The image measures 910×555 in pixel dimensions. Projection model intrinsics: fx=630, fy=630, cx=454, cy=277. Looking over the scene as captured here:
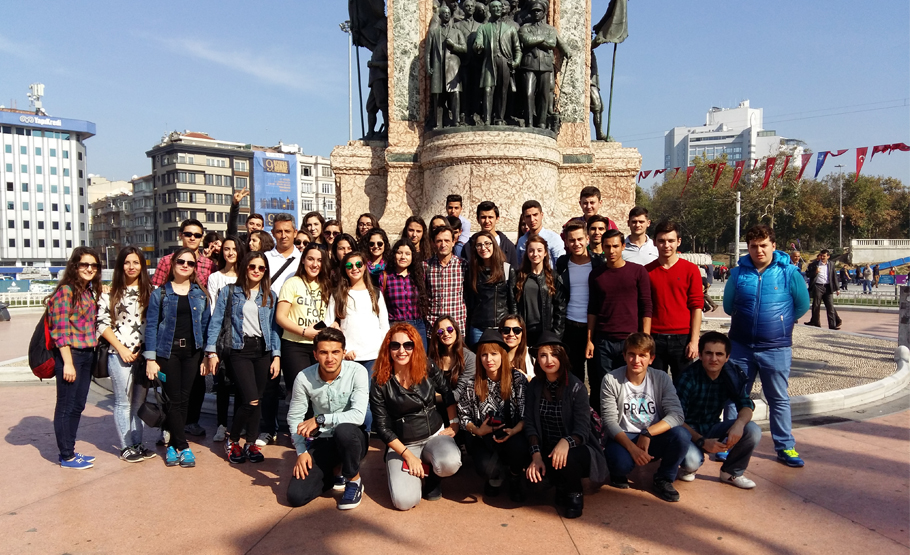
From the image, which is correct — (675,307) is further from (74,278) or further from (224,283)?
(74,278)

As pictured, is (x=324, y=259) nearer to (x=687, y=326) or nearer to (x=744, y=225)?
(x=687, y=326)

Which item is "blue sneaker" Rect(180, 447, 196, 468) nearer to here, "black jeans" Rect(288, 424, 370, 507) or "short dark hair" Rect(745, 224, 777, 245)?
"black jeans" Rect(288, 424, 370, 507)

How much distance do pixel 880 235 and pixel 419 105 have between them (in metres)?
69.2

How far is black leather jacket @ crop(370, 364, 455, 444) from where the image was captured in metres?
4.20

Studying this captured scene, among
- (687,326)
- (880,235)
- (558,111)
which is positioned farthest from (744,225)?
(687,326)

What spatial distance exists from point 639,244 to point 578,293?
0.87m

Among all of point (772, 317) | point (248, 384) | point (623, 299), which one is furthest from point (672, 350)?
point (248, 384)

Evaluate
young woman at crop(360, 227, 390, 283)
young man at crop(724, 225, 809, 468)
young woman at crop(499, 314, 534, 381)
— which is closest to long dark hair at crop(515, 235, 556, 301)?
young woman at crop(499, 314, 534, 381)

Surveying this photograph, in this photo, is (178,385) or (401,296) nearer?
(178,385)

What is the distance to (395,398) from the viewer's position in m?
4.19

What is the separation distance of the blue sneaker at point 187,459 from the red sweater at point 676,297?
3656mm

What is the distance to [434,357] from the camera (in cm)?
461

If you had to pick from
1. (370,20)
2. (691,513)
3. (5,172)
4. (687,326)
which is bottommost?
(691,513)

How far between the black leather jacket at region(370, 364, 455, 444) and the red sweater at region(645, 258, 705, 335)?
1912 millimetres
